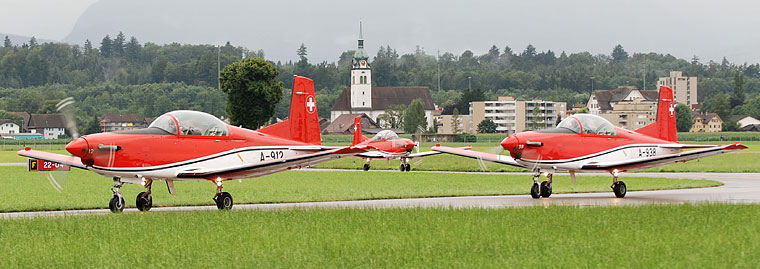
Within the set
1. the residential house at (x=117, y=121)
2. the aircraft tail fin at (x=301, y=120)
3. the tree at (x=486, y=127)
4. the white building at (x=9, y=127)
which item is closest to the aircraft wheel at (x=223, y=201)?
the aircraft tail fin at (x=301, y=120)

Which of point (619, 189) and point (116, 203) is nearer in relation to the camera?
point (116, 203)

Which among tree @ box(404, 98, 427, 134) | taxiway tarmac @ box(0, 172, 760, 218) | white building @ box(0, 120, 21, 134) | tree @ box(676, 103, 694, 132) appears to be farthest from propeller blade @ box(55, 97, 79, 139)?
tree @ box(676, 103, 694, 132)

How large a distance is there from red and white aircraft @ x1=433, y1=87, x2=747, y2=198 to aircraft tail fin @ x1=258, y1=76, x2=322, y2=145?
15.7 feet

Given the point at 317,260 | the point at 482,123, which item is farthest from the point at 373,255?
the point at 482,123

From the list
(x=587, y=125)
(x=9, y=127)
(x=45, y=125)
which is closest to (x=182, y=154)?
(x=587, y=125)

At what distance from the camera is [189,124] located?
19.5 m

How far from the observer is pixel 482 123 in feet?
629

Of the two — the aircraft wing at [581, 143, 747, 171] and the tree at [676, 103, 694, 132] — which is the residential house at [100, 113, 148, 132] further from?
the aircraft wing at [581, 143, 747, 171]

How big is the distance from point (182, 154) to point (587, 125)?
1086cm

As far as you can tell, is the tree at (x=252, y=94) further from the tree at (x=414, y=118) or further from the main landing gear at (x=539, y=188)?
the tree at (x=414, y=118)

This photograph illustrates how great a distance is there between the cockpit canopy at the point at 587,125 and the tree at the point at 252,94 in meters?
56.5

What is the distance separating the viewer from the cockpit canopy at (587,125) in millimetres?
24062

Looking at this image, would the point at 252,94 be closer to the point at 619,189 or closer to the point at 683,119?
the point at 619,189

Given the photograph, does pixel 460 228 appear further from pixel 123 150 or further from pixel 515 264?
pixel 123 150
